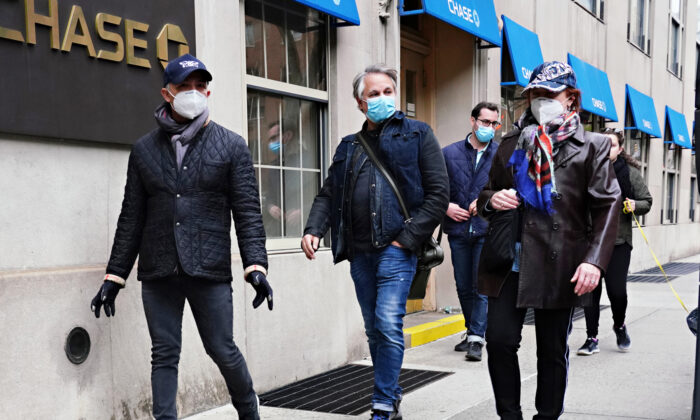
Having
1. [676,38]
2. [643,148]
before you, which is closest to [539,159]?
[643,148]

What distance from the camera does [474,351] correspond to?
6242 mm

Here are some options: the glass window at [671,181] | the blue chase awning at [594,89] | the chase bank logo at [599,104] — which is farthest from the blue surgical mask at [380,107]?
the glass window at [671,181]

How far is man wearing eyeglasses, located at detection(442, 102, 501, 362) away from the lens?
632 cm

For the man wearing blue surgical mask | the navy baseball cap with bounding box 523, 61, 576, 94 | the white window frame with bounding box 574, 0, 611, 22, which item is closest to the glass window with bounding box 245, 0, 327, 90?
the man wearing blue surgical mask


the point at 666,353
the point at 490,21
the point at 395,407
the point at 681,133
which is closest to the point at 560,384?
the point at 395,407

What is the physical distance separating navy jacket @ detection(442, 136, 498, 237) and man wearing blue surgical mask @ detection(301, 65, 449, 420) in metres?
2.15

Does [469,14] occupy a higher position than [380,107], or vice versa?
[469,14]

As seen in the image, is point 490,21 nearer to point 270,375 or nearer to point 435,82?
point 435,82

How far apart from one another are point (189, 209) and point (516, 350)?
166 centimetres

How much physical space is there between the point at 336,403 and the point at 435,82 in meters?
5.03

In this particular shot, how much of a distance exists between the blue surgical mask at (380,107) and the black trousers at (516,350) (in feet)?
3.95

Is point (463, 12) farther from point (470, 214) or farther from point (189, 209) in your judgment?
point (189, 209)

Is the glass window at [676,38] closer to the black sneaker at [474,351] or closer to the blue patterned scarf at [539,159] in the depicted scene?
the black sneaker at [474,351]

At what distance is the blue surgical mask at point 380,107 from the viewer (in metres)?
4.19
